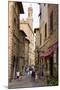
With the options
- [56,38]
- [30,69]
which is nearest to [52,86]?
[30,69]

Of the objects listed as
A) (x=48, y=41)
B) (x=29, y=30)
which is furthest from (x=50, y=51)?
(x=29, y=30)

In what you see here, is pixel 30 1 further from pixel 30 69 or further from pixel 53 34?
pixel 30 69

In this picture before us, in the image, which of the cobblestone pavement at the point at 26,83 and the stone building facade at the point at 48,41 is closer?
the cobblestone pavement at the point at 26,83

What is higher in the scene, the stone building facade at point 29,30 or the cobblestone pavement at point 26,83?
the stone building facade at point 29,30

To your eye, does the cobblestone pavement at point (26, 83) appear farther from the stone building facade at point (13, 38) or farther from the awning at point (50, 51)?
the awning at point (50, 51)

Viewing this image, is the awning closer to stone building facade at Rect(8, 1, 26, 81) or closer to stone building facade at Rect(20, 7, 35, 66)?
stone building facade at Rect(20, 7, 35, 66)

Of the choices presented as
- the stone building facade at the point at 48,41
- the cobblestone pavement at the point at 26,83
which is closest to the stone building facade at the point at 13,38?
the cobblestone pavement at the point at 26,83
